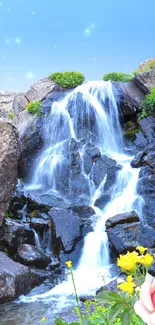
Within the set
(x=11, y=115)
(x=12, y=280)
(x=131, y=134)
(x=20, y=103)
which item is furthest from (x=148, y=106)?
(x=12, y=280)

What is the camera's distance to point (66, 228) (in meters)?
10.4

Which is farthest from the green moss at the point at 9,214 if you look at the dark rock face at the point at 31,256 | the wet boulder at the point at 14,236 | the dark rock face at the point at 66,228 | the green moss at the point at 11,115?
the green moss at the point at 11,115

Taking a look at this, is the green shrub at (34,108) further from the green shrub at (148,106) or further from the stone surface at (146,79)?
the stone surface at (146,79)

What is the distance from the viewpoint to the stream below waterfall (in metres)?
7.70

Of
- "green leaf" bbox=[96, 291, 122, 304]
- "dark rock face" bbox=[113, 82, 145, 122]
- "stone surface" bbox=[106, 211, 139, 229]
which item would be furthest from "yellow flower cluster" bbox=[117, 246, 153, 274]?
"dark rock face" bbox=[113, 82, 145, 122]

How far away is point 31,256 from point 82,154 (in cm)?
544

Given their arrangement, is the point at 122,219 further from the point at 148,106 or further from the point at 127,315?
the point at 127,315

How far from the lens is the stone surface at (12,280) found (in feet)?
25.9

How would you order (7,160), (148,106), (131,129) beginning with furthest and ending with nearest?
(148,106)
(131,129)
(7,160)

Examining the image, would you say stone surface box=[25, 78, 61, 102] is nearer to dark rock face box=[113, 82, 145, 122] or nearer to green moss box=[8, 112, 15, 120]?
green moss box=[8, 112, 15, 120]

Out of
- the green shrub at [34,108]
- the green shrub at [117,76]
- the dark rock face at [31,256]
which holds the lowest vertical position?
the dark rock face at [31,256]

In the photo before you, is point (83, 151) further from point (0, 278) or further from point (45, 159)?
point (0, 278)

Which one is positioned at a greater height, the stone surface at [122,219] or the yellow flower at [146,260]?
the stone surface at [122,219]

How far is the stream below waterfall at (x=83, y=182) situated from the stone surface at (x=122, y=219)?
13.2 inches
